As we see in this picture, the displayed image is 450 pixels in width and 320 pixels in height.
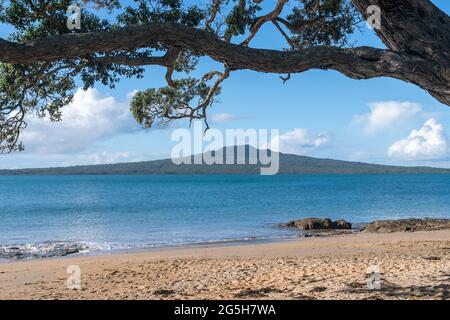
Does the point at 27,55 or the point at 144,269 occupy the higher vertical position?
the point at 27,55

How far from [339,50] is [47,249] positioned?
1650 cm

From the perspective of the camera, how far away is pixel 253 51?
7.13 metres

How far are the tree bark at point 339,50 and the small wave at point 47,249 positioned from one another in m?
13.4

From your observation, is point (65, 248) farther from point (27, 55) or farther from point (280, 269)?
point (27, 55)

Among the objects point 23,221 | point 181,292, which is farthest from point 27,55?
point 23,221

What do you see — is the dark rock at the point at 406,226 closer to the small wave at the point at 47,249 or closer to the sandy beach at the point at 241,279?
the sandy beach at the point at 241,279

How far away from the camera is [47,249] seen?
68.4 feet

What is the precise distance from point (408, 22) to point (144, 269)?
783 centimetres

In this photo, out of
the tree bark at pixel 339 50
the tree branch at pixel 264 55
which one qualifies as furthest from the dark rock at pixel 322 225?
the tree branch at pixel 264 55

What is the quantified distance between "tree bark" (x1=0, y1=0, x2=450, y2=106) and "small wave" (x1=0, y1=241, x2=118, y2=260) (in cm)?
1340

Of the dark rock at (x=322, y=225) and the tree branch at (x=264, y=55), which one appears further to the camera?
the dark rock at (x=322, y=225)

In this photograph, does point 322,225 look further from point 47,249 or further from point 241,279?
point 241,279

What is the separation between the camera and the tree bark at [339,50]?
22.1 ft

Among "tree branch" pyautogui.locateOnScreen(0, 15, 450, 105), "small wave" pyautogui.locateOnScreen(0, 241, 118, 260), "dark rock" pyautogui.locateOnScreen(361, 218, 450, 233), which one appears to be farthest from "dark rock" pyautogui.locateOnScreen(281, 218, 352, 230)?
"tree branch" pyautogui.locateOnScreen(0, 15, 450, 105)
